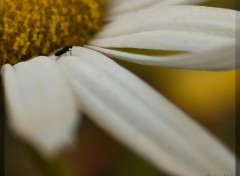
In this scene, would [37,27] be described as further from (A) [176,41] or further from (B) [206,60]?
(B) [206,60]

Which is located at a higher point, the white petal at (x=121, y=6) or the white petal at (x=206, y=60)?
the white petal at (x=121, y=6)

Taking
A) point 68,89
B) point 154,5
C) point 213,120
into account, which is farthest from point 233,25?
point 213,120

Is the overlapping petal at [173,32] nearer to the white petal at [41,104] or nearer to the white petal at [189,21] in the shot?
the white petal at [189,21]

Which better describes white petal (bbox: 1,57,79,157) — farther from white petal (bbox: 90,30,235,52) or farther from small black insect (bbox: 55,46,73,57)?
white petal (bbox: 90,30,235,52)

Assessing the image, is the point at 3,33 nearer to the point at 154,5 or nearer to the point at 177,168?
the point at 154,5

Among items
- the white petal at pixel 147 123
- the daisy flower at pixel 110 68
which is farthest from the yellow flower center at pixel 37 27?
the white petal at pixel 147 123

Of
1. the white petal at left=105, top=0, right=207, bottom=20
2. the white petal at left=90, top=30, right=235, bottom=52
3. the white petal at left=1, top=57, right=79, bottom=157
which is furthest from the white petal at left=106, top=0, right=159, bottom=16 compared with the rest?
the white petal at left=1, top=57, right=79, bottom=157
